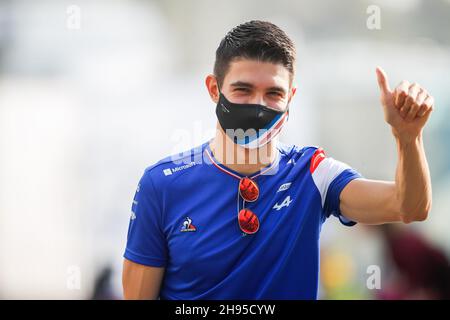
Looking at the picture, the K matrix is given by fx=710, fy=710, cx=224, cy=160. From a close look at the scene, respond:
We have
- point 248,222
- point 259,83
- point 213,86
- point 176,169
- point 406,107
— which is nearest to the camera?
point 406,107

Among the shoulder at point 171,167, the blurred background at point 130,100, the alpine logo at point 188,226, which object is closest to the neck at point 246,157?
the shoulder at point 171,167

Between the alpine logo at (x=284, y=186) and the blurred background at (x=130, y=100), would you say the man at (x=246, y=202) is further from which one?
the blurred background at (x=130, y=100)

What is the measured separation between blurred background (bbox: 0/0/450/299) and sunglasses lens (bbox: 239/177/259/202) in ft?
13.3

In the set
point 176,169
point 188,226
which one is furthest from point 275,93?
point 188,226

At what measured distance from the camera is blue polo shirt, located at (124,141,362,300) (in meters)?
3.29

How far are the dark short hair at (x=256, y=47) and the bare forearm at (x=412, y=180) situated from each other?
2.73 ft

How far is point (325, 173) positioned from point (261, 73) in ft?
1.88

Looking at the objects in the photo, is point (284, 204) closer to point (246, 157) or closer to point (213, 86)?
point (246, 157)

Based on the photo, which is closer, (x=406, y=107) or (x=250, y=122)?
(x=406, y=107)

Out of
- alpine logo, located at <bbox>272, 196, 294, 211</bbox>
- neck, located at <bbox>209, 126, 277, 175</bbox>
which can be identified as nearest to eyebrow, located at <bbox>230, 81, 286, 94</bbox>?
neck, located at <bbox>209, 126, 277, 175</bbox>

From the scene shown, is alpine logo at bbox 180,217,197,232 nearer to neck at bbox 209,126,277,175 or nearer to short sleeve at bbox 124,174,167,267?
short sleeve at bbox 124,174,167,267

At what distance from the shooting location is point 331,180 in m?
3.39
